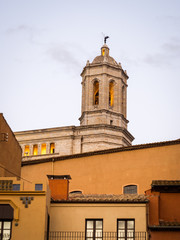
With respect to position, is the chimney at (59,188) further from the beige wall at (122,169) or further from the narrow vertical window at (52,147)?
→ the narrow vertical window at (52,147)

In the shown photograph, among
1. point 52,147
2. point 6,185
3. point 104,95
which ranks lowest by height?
point 6,185

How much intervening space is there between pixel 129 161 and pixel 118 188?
1999mm

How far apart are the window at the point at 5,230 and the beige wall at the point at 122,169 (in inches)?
535

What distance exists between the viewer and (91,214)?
26625 millimetres

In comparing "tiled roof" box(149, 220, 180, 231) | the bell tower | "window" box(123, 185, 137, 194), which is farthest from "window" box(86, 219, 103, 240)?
the bell tower

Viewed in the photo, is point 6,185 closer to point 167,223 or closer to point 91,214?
point 91,214

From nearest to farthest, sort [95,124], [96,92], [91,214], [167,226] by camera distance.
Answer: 1. [167,226]
2. [91,214]
3. [95,124]
4. [96,92]

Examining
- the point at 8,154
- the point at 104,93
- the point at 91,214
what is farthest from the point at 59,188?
the point at 104,93

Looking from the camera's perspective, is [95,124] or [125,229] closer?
[125,229]

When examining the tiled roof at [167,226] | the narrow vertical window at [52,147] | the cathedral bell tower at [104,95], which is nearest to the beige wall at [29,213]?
the tiled roof at [167,226]

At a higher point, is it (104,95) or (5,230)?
(104,95)

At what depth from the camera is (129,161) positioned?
38500 millimetres

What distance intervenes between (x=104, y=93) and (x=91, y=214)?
151 feet

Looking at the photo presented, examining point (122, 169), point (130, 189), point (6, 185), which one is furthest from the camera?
point (122, 169)
